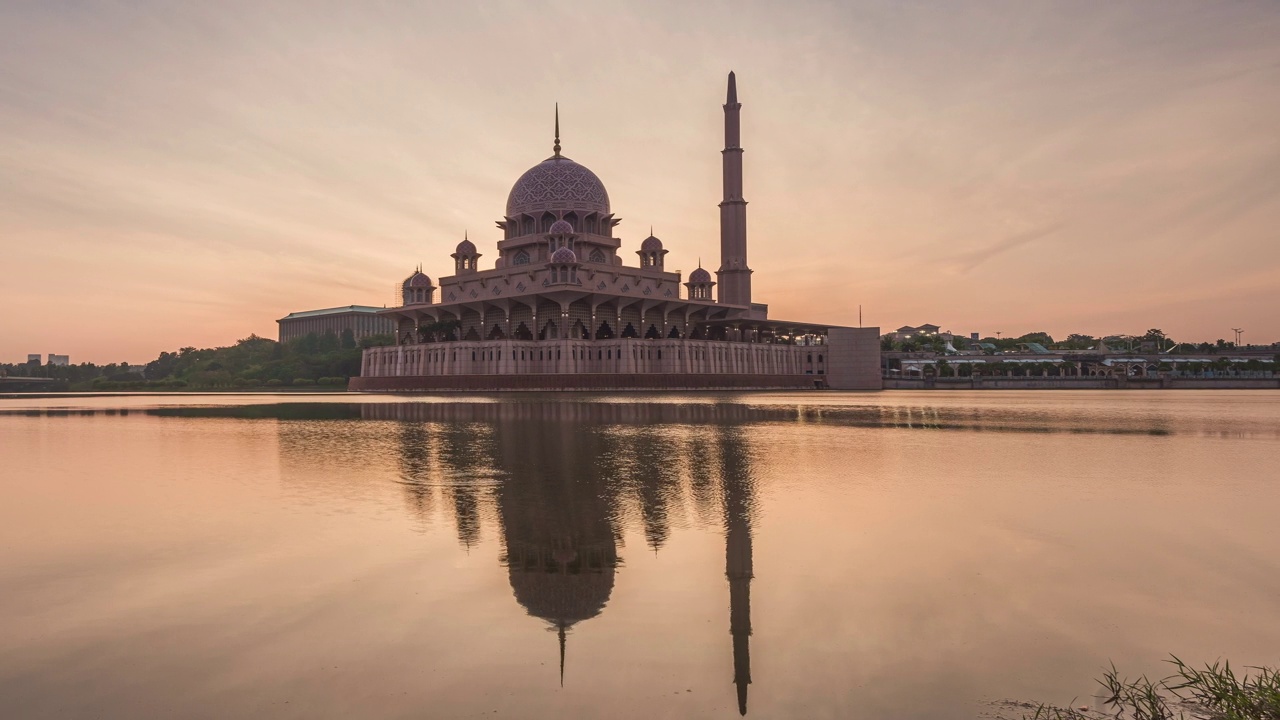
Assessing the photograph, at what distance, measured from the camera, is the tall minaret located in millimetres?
91500

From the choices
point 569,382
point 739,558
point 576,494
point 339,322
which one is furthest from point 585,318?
point 339,322

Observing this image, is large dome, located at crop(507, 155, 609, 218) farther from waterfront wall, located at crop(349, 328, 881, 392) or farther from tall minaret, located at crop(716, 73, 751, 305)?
waterfront wall, located at crop(349, 328, 881, 392)

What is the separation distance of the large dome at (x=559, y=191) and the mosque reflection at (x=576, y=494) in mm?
68197

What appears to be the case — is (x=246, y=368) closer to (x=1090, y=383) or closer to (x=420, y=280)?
(x=420, y=280)

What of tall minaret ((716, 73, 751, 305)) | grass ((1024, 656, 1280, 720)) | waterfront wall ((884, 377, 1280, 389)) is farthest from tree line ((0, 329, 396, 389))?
grass ((1024, 656, 1280, 720))

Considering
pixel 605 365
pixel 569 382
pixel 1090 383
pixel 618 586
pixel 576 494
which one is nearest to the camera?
pixel 618 586

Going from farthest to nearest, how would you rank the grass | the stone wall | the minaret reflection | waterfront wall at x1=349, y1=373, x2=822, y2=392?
the stone wall, waterfront wall at x1=349, y1=373, x2=822, y2=392, the minaret reflection, the grass

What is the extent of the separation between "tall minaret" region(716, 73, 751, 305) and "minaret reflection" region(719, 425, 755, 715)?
78.9 metres

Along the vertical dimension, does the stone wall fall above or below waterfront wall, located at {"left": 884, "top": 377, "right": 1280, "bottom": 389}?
above

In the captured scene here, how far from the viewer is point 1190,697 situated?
4703mm

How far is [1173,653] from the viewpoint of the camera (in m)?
5.33

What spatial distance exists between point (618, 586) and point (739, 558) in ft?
5.01

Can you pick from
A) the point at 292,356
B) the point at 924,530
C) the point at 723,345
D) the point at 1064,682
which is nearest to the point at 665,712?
the point at 1064,682

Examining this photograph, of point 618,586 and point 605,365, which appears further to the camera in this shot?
point 605,365
